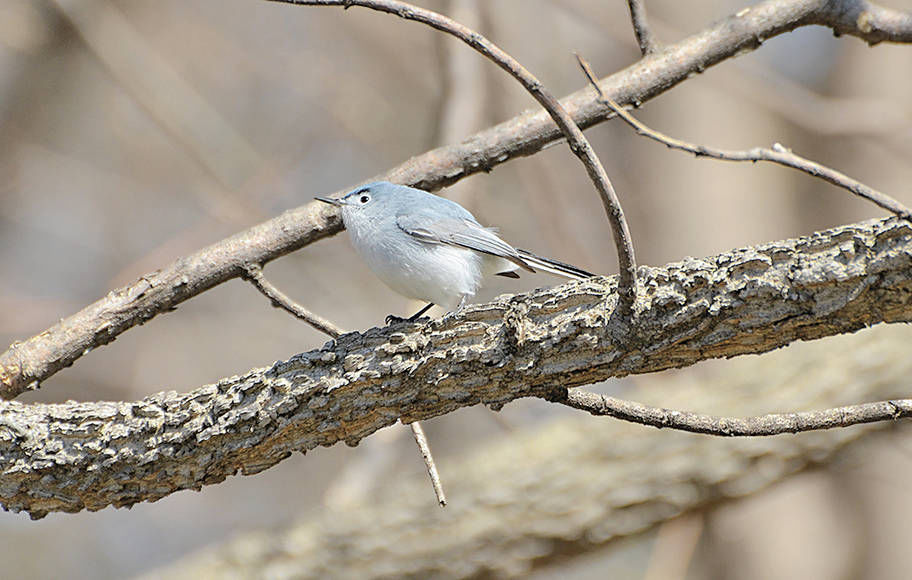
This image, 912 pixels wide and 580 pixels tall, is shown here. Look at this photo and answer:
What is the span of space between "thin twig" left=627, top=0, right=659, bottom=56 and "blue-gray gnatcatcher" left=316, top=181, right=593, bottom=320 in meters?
0.67

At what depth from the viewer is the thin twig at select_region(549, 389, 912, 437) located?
4.88 feet

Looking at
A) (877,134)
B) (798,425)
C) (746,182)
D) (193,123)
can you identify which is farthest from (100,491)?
(746,182)

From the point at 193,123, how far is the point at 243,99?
7.53 feet

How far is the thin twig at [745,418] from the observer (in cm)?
149

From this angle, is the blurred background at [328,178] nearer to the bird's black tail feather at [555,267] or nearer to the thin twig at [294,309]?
the bird's black tail feather at [555,267]

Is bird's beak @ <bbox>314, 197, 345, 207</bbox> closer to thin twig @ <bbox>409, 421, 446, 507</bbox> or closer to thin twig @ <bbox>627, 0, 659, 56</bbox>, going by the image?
thin twig @ <bbox>409, 421, 446, 507</bbox>

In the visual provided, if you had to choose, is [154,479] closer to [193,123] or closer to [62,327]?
[62,327]

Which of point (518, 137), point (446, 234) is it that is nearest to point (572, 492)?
point (446, 234)

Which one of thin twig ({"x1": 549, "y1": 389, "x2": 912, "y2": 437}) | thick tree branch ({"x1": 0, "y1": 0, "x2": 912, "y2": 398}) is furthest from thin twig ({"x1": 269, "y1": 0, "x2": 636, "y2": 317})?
thick tree branch ({"x1": 0, "y1": 0, "x2": 912, "y2": 398})

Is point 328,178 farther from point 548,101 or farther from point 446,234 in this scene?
point 548,101

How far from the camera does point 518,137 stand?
225 centimetres

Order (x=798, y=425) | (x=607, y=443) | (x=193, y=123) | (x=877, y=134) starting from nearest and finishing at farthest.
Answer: (x=798, y=425), (x=607, y=443), (x=877, y=134), (x=193, y=123)

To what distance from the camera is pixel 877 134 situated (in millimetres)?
4336

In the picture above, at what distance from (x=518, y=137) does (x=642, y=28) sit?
0.46 m
